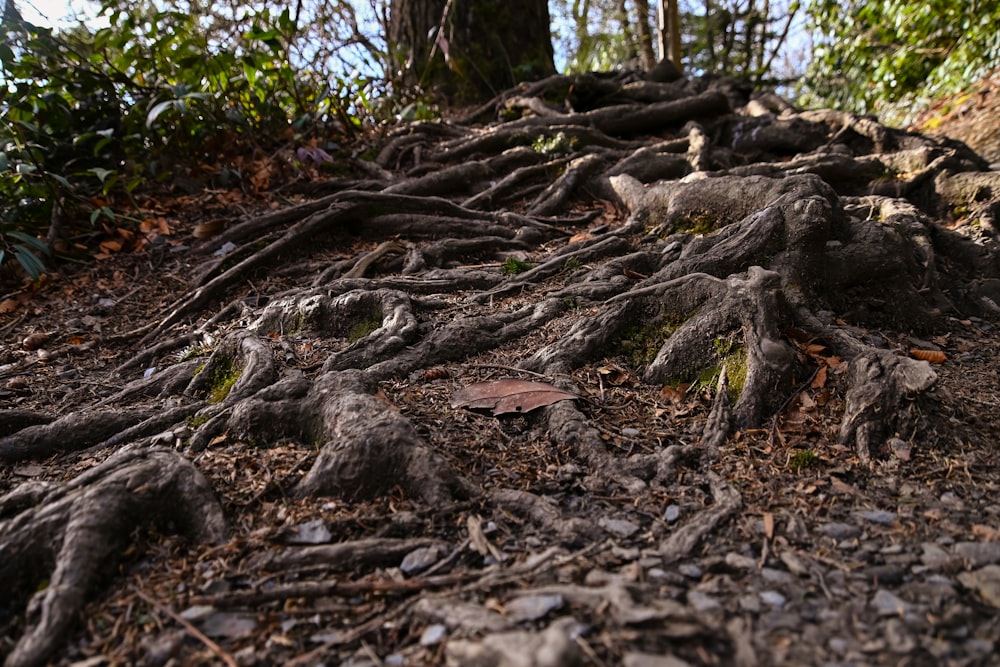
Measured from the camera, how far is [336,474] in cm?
227

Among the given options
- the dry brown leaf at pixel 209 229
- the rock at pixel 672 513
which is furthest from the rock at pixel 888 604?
the dry brown leaf at pixel 209 229

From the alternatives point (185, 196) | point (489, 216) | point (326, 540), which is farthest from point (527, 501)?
point (185, 196)

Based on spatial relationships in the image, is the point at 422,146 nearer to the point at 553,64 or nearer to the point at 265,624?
the point at 553,64

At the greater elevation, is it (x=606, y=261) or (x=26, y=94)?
(x=26, y=94)

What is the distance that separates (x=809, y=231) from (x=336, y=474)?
2.75m

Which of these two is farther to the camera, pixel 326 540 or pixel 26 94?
pixel 26 94

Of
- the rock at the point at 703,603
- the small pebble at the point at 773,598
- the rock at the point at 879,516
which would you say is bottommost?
the rock at the point at 879,516

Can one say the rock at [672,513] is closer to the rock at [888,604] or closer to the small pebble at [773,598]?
the small pebble at [773,598]

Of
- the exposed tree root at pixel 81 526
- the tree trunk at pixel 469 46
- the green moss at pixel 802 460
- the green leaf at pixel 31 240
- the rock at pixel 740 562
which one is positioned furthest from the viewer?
the tree trunk at pixel 469 46

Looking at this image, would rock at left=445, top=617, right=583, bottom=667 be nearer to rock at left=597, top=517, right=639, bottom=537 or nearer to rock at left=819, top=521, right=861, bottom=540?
rock at left=597, top=517, right=639, bottom=537

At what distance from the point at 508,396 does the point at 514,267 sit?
1.52 meters

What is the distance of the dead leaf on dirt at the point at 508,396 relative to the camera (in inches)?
109

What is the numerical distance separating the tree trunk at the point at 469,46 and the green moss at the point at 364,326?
4617 mm

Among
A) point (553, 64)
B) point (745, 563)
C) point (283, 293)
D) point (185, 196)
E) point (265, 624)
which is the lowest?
point (745, 563)
